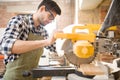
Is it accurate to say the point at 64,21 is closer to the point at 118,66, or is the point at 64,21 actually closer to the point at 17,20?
the point at 17,20

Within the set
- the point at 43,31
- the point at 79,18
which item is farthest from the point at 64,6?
the point at 43,31

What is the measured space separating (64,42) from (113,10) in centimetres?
48

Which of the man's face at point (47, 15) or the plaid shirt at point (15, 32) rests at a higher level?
the man's face at point (47, 15)

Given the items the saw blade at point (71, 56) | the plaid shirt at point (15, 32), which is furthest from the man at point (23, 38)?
the saw blade at point (71, 56)

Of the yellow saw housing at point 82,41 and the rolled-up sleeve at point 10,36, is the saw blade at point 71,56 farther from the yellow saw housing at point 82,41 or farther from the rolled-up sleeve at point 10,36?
the rolled-up sleeve at point 10,36

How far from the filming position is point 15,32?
171 centimetres

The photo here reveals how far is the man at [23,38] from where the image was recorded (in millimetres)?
1633

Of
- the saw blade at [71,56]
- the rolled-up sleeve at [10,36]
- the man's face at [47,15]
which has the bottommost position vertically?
the saw blade at [71,56]

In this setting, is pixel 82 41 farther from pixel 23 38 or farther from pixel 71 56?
pixel 23 38

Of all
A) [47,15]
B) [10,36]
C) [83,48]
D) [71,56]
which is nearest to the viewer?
[83,48]

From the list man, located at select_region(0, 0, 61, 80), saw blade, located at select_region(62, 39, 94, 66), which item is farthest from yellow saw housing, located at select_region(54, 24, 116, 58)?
man, located at select_region(0, 0, 61, 80)

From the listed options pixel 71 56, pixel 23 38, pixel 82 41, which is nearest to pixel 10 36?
pixel 23 38

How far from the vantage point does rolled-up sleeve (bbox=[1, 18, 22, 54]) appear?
1621mm

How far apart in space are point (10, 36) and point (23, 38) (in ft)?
0.84
